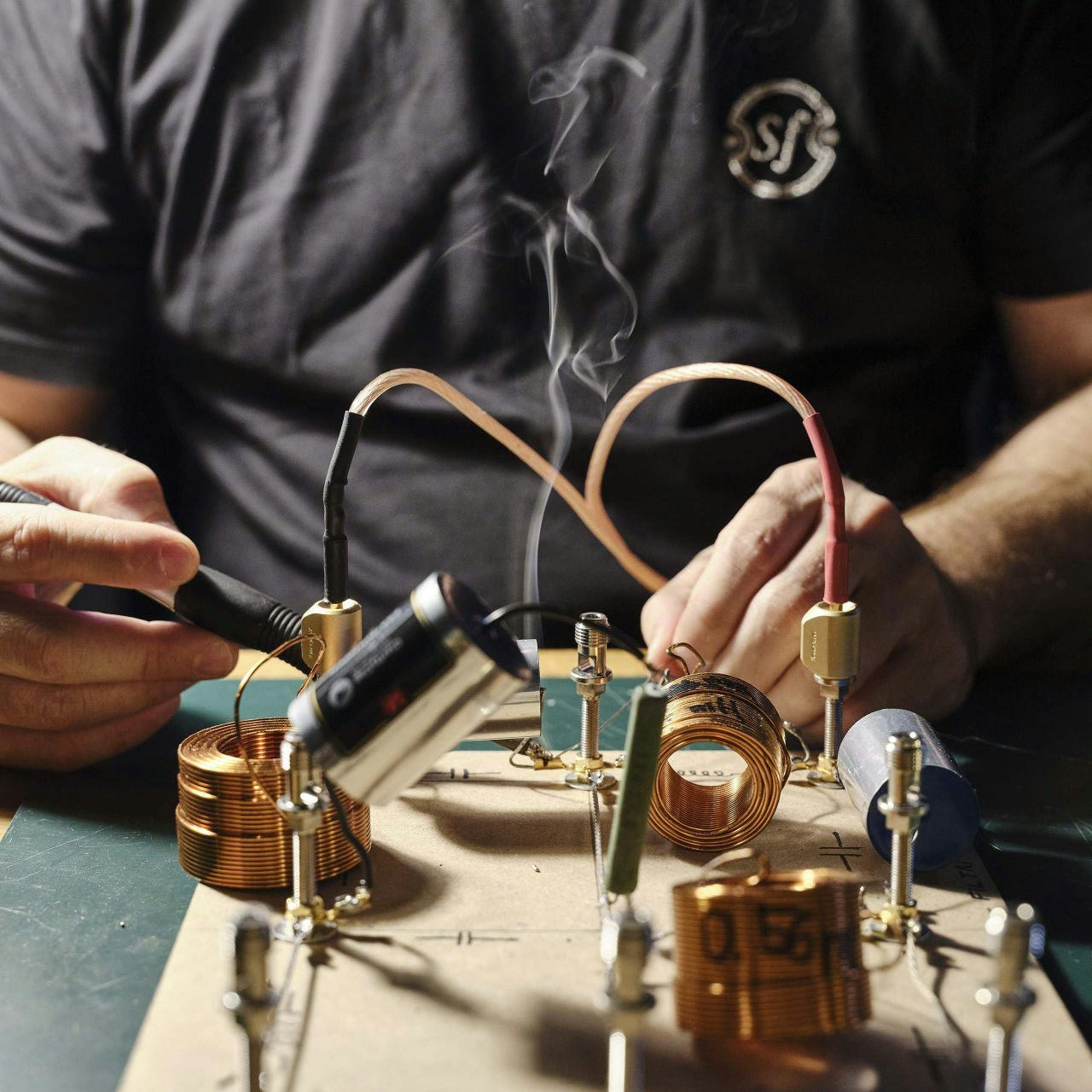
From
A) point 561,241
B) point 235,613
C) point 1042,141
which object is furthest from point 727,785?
point 1042,141

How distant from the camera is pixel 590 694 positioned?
42.4 inches

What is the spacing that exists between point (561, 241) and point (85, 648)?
0.88m

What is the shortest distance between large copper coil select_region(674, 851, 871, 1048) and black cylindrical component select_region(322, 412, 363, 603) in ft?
1.31

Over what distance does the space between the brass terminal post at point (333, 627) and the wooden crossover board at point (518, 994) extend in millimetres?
161

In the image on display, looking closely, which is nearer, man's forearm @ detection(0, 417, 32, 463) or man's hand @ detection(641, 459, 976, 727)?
man's hand @ detection(641, 459, 976, 727)

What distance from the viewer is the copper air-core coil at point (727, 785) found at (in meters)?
0.92

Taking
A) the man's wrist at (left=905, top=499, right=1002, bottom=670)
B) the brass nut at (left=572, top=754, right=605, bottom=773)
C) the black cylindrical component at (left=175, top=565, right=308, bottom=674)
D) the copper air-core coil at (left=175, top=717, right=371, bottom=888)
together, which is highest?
the black cylindrical component at (left=175, top=565, right=308, bottom=674)

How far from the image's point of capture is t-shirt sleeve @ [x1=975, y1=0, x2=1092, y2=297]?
5.26ft

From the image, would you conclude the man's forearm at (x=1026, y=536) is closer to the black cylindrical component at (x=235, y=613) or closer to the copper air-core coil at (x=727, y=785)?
the copper air-core coil at (x=727, y=785)

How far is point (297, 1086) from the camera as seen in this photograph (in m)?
0.66

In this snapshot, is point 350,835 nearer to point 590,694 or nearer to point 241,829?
point 241,829

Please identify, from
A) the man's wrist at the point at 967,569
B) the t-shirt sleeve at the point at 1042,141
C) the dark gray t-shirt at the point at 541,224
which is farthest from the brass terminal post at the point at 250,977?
the t-shirt sleeve at the point at 1042,141

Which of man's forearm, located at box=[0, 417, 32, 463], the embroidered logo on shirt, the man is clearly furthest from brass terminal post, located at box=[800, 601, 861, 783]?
man's forearm, located at box=[0, 417, 32, 463]

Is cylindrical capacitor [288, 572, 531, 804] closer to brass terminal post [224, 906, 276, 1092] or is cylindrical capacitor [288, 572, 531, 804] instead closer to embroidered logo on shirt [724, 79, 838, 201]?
brass terminal post [224, 906, 276, 1092]
